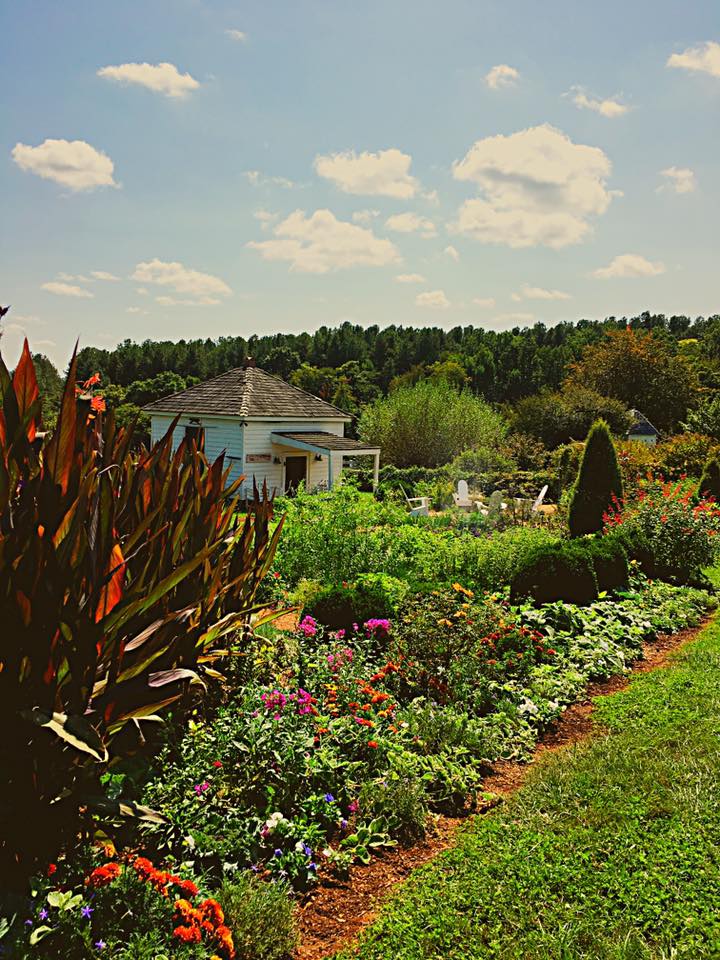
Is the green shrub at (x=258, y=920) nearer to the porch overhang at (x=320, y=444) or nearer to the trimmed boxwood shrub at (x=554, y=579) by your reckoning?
the trimmed boxwood shrub at (x=554, y=579)

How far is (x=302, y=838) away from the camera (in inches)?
131

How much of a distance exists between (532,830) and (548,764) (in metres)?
0.85

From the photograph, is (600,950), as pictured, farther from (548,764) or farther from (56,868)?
(56,868)

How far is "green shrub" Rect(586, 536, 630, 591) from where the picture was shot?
8516 mm

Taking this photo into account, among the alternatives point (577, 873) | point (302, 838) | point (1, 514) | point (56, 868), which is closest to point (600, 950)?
point (577, 873)

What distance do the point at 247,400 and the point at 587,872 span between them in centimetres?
2149

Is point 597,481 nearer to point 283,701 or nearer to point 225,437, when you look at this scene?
point 283,701

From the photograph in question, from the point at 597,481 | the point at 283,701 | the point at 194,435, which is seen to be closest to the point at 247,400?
the point at 597,481

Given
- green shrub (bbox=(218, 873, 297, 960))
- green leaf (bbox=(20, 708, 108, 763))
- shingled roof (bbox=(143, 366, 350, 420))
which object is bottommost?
green shrub (bbox=(218, 873, 297, 960))

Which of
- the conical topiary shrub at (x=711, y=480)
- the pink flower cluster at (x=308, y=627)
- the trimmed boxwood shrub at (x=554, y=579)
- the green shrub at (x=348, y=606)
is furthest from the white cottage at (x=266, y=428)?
the pink flower cluster at (x=308, y=627)

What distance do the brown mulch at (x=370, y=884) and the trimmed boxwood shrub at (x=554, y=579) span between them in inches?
115

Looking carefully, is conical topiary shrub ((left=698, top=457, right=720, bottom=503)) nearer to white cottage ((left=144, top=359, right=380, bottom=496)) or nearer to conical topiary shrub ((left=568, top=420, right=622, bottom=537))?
conical topiary shrub ((left=568, top=420, right=622, bottom=537))

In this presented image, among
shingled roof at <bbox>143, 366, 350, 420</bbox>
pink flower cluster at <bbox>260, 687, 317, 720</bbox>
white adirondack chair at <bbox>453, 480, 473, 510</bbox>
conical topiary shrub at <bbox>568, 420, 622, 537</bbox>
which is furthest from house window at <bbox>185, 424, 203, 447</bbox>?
shingled roof at <bbox>143, 366, 350, 420</bbox>

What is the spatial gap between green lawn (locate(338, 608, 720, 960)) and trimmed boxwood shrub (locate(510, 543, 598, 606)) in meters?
3.11
